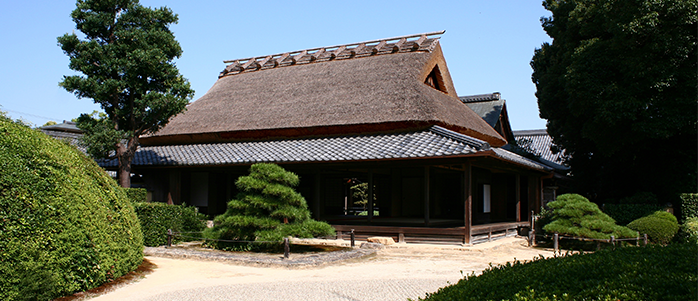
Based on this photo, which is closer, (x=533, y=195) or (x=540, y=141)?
(x=533, y=195)

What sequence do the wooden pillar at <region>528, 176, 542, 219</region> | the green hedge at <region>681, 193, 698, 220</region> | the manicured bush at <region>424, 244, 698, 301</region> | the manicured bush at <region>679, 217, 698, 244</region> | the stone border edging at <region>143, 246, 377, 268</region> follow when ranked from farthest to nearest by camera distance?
the wooden pillar at <region>528, 176, 542, 219</region> < the green hedge at <region>681, 193, 698, 220</region> < the manicured bush at <region>679, 217, 698, 244</region> < the stone border edging at <region>143, 246, 377, 268</region> < the manicured bush at <region>424, 244, 698, 301</region>

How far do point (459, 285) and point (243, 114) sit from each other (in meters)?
13.4

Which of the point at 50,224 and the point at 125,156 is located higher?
the point at 125,156

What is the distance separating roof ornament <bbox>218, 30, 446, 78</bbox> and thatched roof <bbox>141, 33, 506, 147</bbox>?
0.04 m

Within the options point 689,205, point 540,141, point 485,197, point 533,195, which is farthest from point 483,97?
point 689,205

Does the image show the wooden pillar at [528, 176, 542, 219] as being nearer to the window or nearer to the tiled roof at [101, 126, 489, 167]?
the window

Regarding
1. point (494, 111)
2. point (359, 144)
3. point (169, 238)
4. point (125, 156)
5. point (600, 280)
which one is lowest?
point (169, 238)

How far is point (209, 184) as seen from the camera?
16.1 meters

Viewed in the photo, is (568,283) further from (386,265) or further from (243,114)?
(243,114)

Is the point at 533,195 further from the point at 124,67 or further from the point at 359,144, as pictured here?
the point at 124,67

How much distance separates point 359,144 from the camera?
1334 cm

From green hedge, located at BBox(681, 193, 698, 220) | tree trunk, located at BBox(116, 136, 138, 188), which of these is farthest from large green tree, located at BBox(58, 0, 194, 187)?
green hedge, located at BBox(681, 193, 698, 220)

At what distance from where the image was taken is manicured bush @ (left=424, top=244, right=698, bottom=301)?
305cm

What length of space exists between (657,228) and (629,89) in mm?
3924
